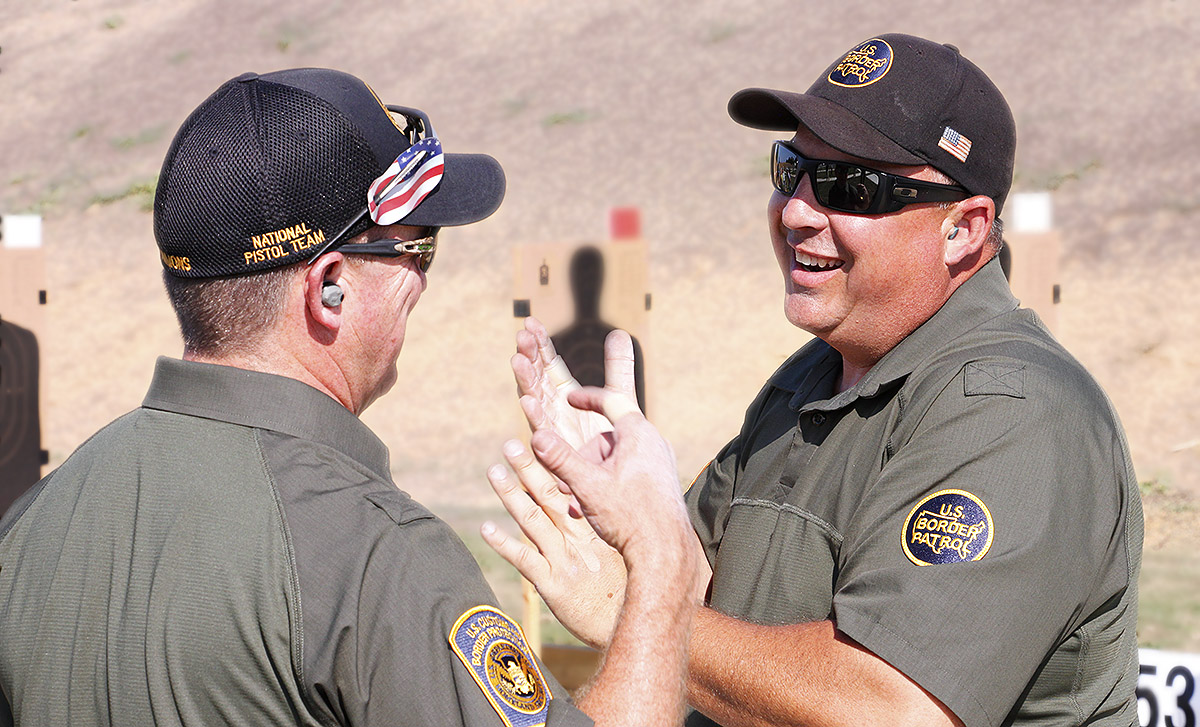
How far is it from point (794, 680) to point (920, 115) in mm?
1124

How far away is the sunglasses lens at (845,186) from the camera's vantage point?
2350 mm

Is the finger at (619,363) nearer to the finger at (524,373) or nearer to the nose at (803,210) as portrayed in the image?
the finger at (524,373)

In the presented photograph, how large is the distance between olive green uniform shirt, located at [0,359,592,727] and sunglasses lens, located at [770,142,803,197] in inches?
51.8

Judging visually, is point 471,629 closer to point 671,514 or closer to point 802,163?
point 671,514

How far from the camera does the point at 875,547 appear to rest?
193cm

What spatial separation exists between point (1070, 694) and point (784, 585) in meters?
0.52

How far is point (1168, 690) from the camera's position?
12.5 feet

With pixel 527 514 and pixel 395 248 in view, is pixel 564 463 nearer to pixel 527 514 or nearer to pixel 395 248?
pixel 527 514

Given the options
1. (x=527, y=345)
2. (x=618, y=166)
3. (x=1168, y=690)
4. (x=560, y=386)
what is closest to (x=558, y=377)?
(x=560, y=386)

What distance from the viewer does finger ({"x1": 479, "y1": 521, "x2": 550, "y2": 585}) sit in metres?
1.90

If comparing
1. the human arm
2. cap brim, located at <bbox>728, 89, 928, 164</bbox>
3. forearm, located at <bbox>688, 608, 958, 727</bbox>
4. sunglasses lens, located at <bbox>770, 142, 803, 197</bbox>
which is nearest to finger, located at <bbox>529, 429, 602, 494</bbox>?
the human arm

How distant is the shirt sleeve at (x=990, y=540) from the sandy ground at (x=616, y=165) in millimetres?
8159

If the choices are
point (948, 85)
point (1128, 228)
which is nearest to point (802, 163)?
point (948, 85)

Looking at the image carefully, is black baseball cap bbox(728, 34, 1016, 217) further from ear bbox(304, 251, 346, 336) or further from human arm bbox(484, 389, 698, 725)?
ear bbox(304, 251, 346, 336)
